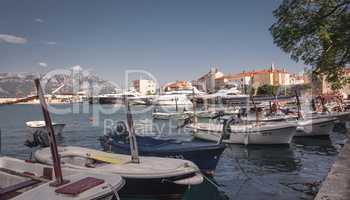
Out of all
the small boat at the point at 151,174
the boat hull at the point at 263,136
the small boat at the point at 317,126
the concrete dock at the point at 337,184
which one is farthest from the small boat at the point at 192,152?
the small boat at the point at 317,126

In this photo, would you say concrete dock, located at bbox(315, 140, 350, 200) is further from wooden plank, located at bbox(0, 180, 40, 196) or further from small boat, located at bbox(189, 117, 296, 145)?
small boat, located at bbox(189, 117, 296, 145)

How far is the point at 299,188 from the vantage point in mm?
13508

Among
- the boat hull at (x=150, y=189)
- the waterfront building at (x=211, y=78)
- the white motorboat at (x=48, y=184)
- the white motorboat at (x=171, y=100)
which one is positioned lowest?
the boat hull at (x=150, y=189)

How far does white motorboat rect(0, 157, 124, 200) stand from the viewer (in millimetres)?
6549

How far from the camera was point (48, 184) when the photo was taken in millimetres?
7234

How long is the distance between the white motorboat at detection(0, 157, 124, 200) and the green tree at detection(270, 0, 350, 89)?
9.28 metres

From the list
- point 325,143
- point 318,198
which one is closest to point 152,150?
point 318,198

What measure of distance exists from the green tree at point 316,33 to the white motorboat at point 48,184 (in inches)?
365

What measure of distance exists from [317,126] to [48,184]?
86.5 ft

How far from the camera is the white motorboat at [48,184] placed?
21.5 ft

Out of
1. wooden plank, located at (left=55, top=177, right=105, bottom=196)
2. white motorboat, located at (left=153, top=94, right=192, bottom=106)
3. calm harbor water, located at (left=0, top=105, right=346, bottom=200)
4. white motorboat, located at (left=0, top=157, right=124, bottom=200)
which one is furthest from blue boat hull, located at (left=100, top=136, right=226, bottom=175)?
white motorboat, located at (left=153, top=94, right=192, bottom=106)

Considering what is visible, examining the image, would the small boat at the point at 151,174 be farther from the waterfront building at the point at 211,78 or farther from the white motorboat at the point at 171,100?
the waterfront building at the point at 211,78

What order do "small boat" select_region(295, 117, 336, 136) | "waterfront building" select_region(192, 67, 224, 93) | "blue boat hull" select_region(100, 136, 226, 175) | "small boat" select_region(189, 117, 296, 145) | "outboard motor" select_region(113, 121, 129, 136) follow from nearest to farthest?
"blue boat hull" select_region(100, 136, 226, 175)
"outboard motor" select_region(113, 121, 129, 136)
"small boat" select_region(189, 117, 296, 145)
"small boat" select_region(295, 117, 336, 136)
"waterfront building" select_region(192, 67, 224, 93)

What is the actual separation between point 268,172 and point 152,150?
6.63 m
